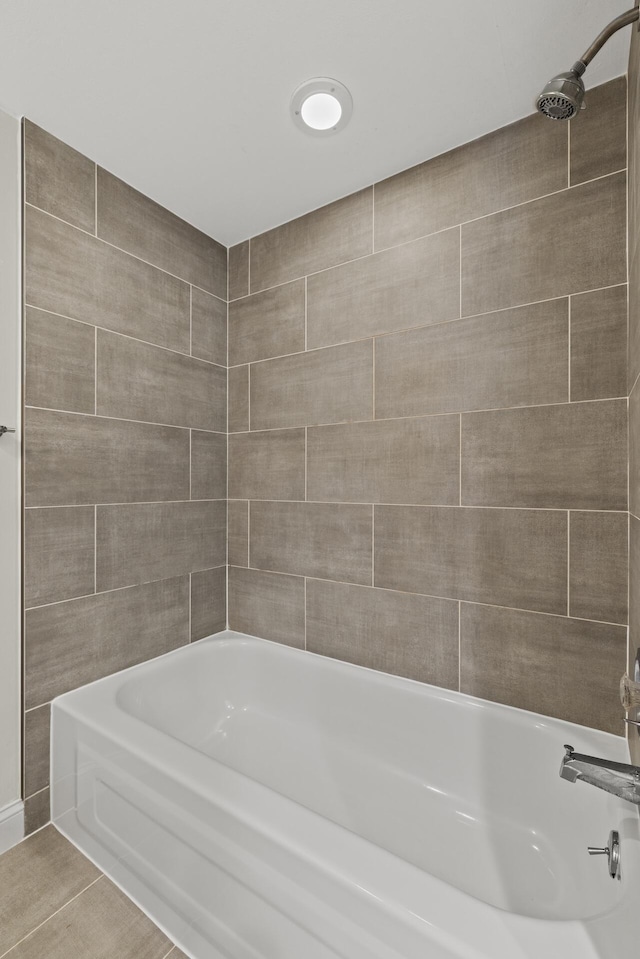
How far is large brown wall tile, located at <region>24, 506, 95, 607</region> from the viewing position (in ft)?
5.17

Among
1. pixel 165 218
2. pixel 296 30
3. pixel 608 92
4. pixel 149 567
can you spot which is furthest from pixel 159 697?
pixel 608 92

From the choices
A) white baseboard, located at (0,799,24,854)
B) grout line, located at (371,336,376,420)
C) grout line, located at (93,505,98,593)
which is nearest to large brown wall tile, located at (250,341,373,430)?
grout line, located at (371,336,376,420)

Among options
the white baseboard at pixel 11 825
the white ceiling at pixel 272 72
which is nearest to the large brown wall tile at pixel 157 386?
the white ceiling at pixel 272 72

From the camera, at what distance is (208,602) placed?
88.7 inches

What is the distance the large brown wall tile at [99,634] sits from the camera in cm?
161

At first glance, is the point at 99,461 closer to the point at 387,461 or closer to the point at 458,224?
the point at 387,461

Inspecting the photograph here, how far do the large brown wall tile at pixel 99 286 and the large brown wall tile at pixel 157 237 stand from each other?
0.06 metres

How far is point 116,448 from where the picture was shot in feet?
6.04

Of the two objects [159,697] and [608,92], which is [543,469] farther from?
[159,697]

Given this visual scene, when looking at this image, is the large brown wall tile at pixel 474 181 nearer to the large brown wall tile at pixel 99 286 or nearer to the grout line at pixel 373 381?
the grout line at pixel 373 381

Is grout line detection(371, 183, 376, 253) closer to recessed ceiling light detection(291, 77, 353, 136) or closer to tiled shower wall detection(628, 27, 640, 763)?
recessed ceiling light detection(291, 77, 353, 136)

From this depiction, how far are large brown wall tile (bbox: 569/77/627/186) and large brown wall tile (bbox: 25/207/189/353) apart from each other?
155cm

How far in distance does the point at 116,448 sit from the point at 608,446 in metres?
1.69

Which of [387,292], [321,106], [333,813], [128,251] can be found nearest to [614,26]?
[321,106]
